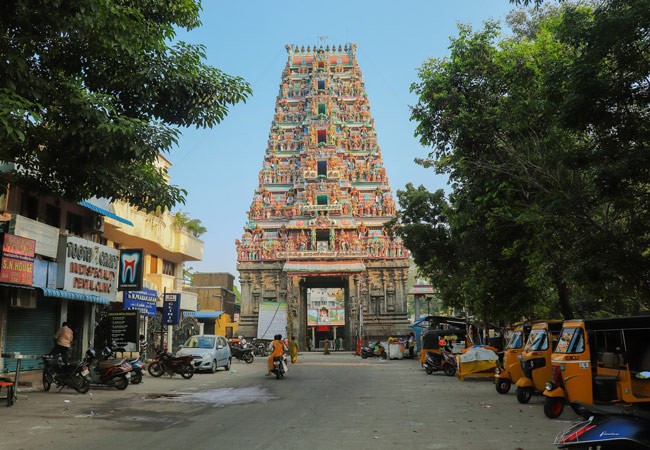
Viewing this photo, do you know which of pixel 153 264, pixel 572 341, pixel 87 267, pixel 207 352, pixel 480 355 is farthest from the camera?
pixel 153 264

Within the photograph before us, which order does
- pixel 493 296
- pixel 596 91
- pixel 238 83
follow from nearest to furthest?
1. pixel 596 91
2. pixel 238 83
3. pixel 493 296

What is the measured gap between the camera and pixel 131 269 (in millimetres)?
18219

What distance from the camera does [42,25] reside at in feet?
25.2

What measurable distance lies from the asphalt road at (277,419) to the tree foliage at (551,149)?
11.6 feet

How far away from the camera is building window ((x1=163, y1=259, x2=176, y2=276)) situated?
29163mm

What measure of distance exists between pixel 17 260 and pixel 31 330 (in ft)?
12.9

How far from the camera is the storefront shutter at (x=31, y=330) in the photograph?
15.2 m

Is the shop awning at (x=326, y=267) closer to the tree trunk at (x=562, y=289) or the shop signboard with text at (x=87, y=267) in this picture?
the shop signboard with text at (x=87, y=267)

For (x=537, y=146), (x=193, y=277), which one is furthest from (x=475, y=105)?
(x=193, y=277)

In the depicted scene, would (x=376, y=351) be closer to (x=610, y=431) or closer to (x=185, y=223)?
(x=185, y=223)

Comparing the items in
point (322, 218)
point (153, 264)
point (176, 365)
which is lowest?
point (176, 365)

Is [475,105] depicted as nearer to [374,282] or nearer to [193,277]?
[374,282]

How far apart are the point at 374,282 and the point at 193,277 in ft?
57.8

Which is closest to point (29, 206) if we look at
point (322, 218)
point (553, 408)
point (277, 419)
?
point (277, 419)
